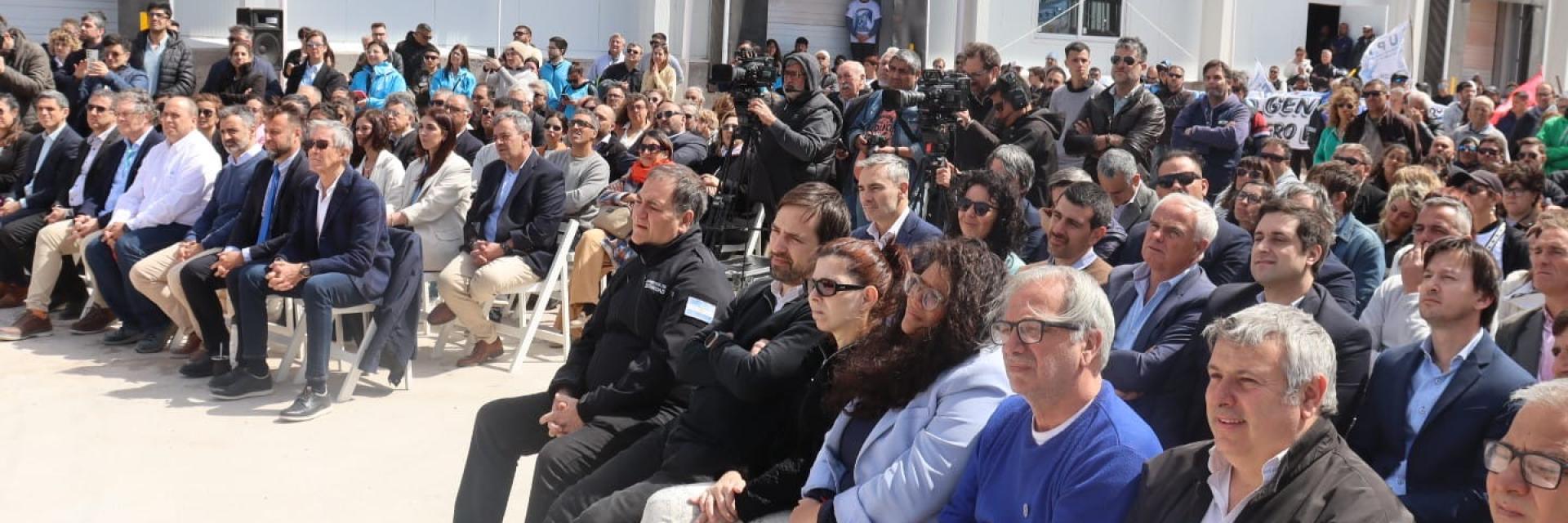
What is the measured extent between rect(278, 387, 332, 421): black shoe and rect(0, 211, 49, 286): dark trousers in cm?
330

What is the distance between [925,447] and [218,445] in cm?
385

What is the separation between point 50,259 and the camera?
8.46 metres

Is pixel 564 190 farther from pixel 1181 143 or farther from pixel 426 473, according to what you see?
pixel 1181 143

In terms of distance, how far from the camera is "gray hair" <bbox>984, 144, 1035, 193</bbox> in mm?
6691

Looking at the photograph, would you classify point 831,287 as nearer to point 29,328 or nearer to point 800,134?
point 800,134

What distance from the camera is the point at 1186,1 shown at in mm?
22469

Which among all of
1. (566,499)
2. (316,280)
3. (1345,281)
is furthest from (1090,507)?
(316,280)

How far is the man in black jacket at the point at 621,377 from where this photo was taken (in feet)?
14.5

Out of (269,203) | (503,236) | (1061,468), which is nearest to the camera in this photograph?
(1061,468)

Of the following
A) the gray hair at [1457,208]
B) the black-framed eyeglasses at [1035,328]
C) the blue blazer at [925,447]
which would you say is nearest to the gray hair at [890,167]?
the gray hair at [1457,208]

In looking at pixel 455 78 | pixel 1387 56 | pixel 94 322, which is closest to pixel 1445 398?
pixel 94 322

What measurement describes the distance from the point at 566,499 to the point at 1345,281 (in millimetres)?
2589

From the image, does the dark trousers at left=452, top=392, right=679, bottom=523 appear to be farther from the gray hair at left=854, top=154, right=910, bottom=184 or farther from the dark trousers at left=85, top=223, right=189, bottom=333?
the dark trousers at left=85, top=223, right=189, bottom=333

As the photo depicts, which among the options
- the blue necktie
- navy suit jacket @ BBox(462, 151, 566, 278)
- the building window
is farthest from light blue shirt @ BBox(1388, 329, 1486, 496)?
the building window
